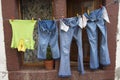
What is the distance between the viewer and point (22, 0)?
528 cm

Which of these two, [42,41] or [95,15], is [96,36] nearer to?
[95,15]

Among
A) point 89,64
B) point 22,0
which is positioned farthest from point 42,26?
point 89,64

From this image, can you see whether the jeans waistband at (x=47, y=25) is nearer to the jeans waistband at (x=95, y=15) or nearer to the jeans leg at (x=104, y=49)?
the jeans waistband at (x=95, y=15)

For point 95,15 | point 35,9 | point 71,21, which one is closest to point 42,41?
point 71,21

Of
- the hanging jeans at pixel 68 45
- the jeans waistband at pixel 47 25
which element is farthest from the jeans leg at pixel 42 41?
the hanging jeans at pixel 68 45

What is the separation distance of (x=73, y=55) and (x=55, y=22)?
991 millimetres

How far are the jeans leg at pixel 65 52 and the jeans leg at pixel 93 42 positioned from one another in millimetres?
377

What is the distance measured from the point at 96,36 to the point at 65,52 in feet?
2.41

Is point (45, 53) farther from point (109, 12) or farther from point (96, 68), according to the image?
point (109, 12)

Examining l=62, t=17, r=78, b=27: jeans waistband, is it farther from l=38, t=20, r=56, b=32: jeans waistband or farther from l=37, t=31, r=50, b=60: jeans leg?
l=37, t=31, r=50, b=60: jeans leg

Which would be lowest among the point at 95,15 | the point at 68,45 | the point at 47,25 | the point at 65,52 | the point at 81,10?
the point at 65,52

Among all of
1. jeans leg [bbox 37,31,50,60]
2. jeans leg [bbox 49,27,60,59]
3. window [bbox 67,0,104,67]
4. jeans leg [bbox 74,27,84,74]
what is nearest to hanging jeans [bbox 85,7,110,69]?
jeans leg [bbox 74,27,84,74]

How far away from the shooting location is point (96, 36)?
4.91 meters

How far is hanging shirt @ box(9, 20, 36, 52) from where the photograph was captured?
15.8ft
